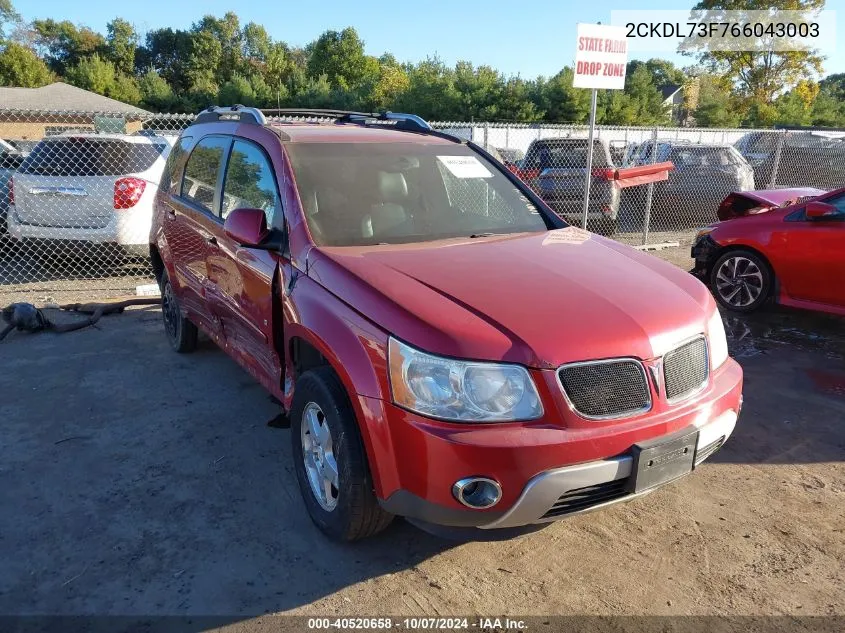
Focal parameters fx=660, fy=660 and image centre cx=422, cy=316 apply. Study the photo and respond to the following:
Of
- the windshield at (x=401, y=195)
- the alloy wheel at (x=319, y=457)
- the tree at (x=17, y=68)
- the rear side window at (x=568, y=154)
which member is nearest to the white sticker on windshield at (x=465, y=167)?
the windshield at (x=401, y=195)

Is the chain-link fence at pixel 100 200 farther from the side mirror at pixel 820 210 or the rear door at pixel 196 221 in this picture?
the side mirror at pixel 820 210

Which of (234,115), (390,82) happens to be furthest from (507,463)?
(390,82)

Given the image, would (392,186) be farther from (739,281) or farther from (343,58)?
(343,58)

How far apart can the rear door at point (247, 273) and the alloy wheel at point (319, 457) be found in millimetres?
522

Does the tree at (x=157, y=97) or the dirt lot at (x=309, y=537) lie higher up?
the tree at (x=157, y=97)

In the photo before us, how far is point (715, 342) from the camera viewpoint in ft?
10.0

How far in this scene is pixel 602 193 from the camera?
10539mm

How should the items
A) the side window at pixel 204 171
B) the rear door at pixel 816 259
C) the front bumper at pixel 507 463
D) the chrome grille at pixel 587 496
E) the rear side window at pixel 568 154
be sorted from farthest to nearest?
the rear side window at pixel 568 154 < the rear door at pixel 816 259 < the side window at pixel 204 171 < the chrome grille at pixel 587 496 < the front bumper at pixel 507 463

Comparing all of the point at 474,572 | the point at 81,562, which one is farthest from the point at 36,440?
the point at 474,572

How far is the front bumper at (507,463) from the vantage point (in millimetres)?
2400

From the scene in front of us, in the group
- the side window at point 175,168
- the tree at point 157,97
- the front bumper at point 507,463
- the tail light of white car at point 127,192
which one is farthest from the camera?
the tree at point 157,97

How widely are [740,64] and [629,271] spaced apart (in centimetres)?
4412

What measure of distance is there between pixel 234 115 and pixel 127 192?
155 inches

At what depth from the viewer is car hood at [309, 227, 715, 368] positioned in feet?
8.16
